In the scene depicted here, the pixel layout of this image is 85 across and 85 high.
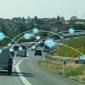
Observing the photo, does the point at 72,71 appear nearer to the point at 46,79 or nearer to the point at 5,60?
the point at 5,60

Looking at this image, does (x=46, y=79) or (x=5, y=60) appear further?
(x=5, y=60)

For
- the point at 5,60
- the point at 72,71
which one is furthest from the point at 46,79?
the point at 72,71

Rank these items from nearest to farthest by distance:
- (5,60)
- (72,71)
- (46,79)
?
(46,79) < (5,60) < (72,71)

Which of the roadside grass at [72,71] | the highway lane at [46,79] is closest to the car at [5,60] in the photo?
the highway lane at [46,79]

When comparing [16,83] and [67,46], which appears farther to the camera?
[67,46]

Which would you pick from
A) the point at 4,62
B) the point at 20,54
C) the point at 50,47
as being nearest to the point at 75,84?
the point at 4,62

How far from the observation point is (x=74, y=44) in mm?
121375

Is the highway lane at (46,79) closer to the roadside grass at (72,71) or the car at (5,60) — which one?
the roadside grass at (72,71)

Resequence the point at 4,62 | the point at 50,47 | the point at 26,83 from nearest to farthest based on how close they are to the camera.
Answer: the point at 26,83 < the point at 4,62 < the point at 50,47

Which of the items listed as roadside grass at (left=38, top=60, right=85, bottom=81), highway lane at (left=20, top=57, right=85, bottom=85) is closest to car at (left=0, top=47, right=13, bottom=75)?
highway lane at (left=20, top=57, right=85, bottom=85)

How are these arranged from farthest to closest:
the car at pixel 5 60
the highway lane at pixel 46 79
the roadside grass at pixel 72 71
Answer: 1. the roadside grass at pixel 72 71
2. the car at pixel 5 60
3. the highway lane at pixel 46 79

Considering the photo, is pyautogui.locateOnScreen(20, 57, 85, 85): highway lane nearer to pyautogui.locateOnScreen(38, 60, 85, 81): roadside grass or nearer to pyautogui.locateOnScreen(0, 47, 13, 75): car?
pyautogui.locateOnScreen(38, 60, 85, 81): roadside grass

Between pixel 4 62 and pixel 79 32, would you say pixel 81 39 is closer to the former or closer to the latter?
pixel 79 32

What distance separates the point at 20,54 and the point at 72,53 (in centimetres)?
1310
